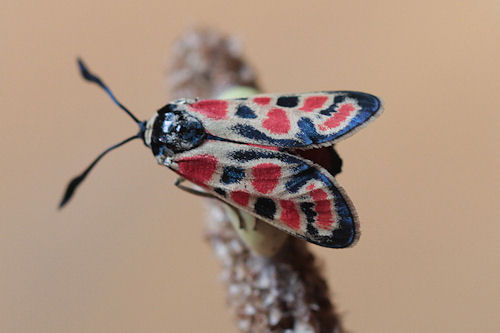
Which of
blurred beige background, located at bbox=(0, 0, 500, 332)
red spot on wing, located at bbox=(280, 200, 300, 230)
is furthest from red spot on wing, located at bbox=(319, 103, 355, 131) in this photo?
blurred beige background, located at bbox=(0, 0, 500, 332)

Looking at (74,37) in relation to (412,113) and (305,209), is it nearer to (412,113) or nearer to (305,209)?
(412,113)

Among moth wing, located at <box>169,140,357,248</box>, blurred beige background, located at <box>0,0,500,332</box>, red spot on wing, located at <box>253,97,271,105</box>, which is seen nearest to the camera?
moth wing, located at <box>169,140,357,248</box>

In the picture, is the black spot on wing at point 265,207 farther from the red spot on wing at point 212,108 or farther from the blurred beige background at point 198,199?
the blurred beige background at point 198,199

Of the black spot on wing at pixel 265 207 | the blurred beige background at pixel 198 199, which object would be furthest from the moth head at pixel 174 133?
the blurred beige background at pixel 198 199

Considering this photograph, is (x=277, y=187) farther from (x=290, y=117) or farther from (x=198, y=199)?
(x=198, y=199)

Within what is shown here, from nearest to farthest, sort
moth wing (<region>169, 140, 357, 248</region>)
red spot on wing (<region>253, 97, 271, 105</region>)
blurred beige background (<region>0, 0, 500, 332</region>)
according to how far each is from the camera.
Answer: moth wing (<region>169, 140, 357, 248</region>) → red spot on wing (<region>253, 97, 271, 105</region>) → blurred beige background (<region>0, 0, 500, 332</region>)

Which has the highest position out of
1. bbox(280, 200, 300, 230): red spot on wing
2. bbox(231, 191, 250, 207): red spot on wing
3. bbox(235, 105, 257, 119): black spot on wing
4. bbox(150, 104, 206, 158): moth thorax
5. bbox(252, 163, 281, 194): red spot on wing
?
bbox(235, 105, 257, 119): black spot on wing

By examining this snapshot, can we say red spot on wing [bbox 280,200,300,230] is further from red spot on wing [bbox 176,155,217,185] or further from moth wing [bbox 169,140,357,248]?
red spot on wing [bbox 176,155,217,185]
